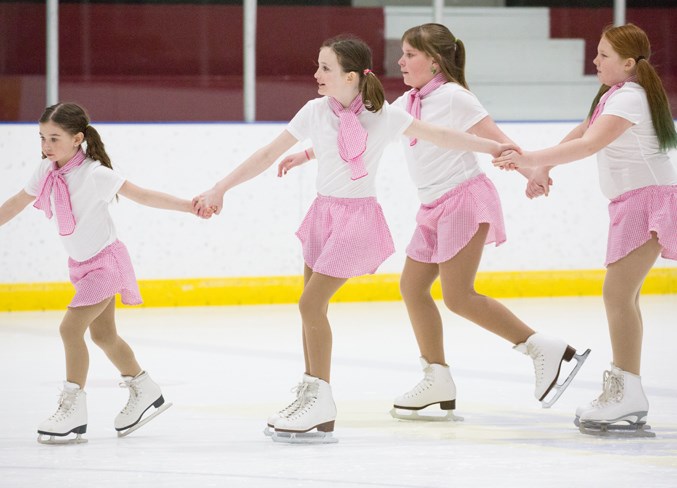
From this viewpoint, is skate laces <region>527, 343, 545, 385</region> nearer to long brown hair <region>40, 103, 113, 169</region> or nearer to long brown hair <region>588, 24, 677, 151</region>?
long brown hair <region>588, 24, 677, 151</region>

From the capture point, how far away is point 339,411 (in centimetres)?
481

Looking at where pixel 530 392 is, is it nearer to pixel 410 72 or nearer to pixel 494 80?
pixel 410 72

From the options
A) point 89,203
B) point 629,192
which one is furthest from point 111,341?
point 629,192

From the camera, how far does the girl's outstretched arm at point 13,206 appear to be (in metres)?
4.30

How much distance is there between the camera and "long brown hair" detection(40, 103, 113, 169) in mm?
4258

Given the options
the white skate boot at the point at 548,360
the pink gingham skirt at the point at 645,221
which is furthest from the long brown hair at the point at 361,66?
the white skate boot at the point at 548,360

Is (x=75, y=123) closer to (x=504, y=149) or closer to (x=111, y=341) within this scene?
(x=111, y=341)

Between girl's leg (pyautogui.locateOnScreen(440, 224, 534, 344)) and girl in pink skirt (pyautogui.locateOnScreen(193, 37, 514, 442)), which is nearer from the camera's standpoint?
girl in pink skirt (pyautogui.locateOnScreen(193, 37, 514, 442))

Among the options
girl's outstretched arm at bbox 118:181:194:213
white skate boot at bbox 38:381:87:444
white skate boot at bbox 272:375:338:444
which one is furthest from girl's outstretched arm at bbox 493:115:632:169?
white skate boot at bbox 38:381:87:444

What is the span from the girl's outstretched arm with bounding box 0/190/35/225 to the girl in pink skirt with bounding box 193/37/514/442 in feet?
1.85

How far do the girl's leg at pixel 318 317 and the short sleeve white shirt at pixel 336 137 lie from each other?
0.98 ft

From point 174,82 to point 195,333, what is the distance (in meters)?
2.10

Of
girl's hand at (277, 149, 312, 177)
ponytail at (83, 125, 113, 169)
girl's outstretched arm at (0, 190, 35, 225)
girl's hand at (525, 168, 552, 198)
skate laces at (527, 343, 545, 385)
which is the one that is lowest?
skate laces at (527, 343, 545, 385)

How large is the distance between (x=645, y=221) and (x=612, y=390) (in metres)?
0.57
